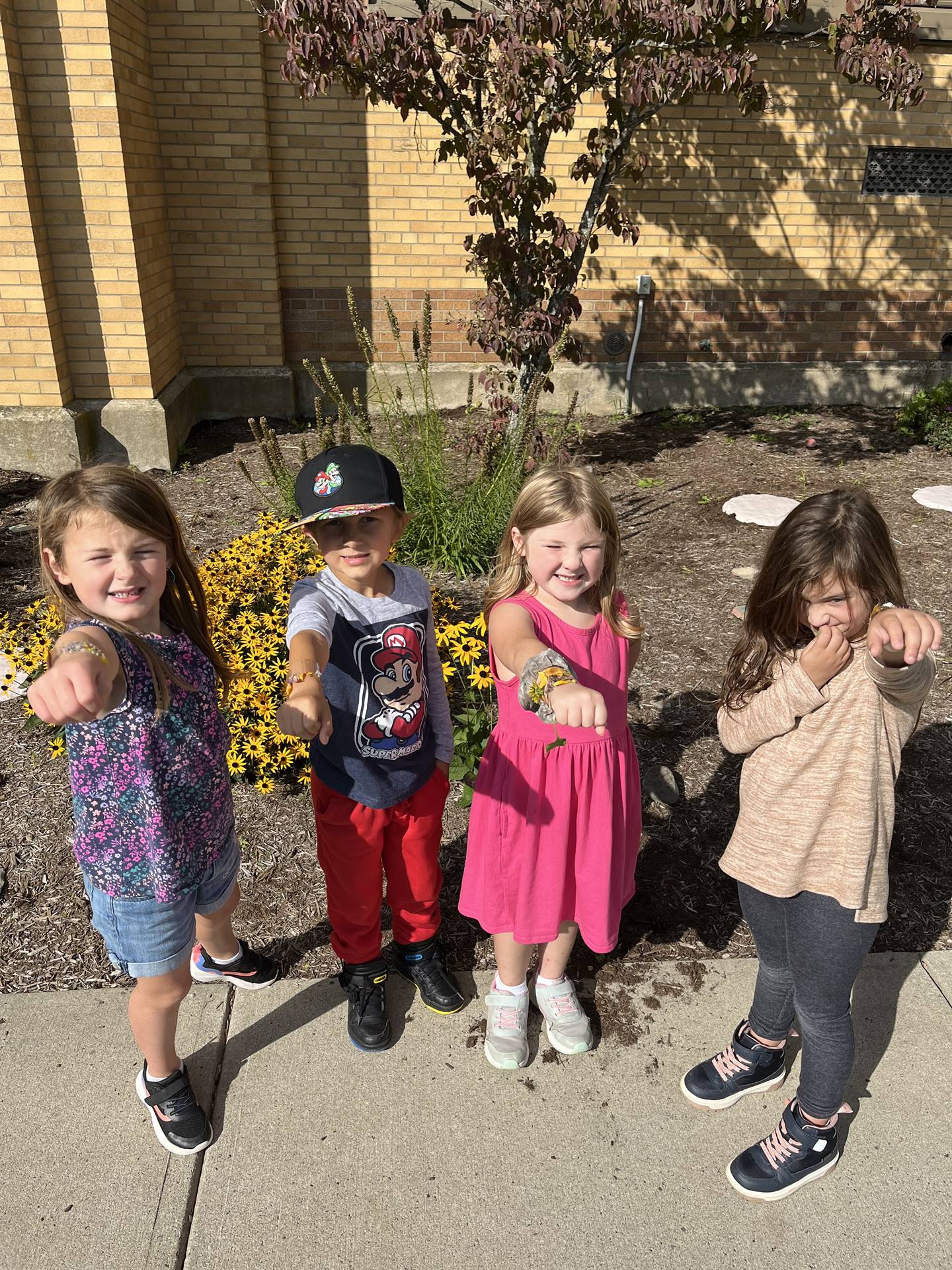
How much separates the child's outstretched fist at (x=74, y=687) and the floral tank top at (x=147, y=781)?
0.48 feet

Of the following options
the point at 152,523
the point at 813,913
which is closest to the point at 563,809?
the point at 813,913

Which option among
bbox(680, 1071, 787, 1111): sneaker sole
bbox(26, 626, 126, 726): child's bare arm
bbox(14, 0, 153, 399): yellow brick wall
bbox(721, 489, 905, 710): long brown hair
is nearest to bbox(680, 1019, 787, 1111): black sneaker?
bbox(680, 1071, 787, 1111): sneaker sole

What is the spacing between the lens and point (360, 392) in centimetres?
901

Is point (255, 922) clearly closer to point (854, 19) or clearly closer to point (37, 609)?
point (37, 609)

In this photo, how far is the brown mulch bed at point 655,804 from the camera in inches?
117

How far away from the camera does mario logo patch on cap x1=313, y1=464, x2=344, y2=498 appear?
2162 mm

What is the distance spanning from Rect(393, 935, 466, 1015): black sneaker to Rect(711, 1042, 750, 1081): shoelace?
748 millimetres

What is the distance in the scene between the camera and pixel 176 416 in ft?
25.0

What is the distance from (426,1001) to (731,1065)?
2.87ft

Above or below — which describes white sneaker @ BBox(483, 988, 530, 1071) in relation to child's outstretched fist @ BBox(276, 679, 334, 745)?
below

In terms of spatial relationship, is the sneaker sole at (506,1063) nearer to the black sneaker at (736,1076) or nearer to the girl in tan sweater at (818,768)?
the black sneaker at (736,1076)

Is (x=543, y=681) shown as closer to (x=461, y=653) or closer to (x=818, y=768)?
(x=818, y=768)

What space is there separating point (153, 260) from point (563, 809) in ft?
22.4

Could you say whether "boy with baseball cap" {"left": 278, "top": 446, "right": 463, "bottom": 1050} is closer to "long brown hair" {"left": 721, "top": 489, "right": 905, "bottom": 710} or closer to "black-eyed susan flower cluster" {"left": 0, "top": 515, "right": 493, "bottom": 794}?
"black-eyed susan flower cluster" {"left": 0, "top": 515, "right": 493, "bottom": 794}
